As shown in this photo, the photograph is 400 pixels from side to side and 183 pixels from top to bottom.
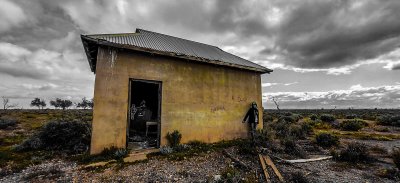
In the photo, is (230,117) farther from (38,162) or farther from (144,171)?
(38,162)

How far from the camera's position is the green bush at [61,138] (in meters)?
7.65

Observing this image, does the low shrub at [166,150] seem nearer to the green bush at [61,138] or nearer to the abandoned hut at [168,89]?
the abandoned hut at [168,89]

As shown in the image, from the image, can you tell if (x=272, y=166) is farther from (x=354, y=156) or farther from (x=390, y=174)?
(x=354, y=156)

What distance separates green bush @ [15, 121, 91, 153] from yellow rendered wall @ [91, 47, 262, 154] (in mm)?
1839

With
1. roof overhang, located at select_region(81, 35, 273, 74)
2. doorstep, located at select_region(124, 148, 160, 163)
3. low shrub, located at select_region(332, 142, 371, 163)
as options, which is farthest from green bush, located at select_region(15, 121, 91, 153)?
low shrub, located at select_region(332, 142, 371, 163)

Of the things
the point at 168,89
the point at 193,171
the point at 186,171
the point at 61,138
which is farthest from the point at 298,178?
the point at 61,138

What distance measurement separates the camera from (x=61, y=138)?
26.3 ft

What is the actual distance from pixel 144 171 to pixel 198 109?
3.90 meters

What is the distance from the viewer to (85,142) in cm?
805

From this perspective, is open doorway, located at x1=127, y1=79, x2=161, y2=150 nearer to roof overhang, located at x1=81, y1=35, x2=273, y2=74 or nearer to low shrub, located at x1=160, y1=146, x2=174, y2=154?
roof overhang, located at x1=81, y1=35, x2=273, y2=74

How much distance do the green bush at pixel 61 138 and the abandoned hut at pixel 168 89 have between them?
6.34ft

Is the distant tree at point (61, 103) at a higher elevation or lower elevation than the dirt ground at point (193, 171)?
higher

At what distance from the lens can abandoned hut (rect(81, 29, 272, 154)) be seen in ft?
22.2

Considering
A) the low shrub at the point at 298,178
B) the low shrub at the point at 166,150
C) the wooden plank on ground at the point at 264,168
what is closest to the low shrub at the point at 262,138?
the wooden plank on ground at the point at 264,168
